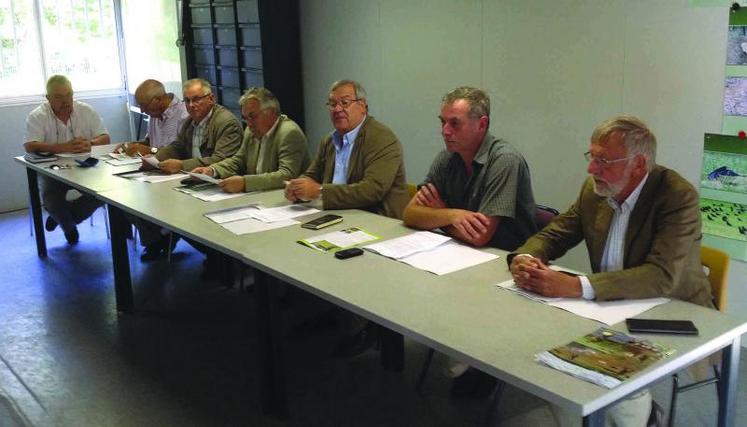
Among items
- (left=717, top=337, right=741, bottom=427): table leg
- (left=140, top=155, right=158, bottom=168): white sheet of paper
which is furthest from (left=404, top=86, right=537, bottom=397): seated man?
(left=140, top=155, right=158, bottom=168): white sheet of paper

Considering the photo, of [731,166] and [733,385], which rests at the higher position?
[731,166]

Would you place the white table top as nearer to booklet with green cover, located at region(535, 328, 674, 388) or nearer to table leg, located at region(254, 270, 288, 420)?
booklet with green cover, located at region(535, 328, 674, 388)

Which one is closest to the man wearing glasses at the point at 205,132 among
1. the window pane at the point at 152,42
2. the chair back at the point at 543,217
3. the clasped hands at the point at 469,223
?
the clasped hands at the point at 469,223

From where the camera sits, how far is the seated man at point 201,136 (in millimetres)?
4629

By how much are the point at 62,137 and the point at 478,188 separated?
3.90m

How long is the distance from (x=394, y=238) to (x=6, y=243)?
164 inches

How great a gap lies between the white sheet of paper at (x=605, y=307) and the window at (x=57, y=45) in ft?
20.5

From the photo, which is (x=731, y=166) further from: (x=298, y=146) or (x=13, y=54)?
(x=13, y=54)

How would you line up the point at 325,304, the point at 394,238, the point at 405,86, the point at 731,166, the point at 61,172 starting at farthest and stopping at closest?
the point at 405,86, the point at 61,172, the point at 325,304, the point at 731,166, the point at 394,238

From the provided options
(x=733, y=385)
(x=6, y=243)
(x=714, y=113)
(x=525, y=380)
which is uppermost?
(x=714, y=113)

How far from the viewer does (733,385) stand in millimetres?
2066

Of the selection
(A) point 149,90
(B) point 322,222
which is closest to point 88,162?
(A) point 149,90

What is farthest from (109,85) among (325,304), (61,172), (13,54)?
(325,304)

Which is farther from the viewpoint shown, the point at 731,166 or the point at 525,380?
the point at 731,166
